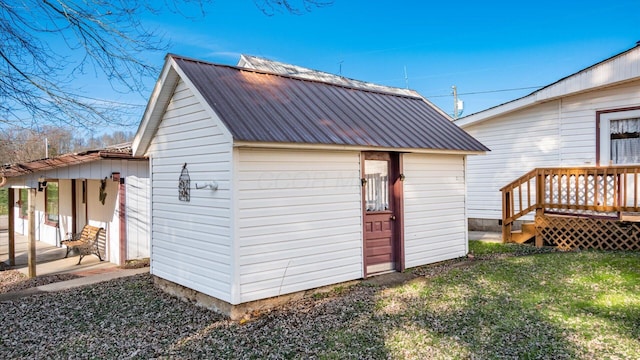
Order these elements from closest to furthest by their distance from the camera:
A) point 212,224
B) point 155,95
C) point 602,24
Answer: point 212,224
point 155,95
point 602,24

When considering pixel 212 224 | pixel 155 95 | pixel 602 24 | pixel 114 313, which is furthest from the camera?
pixel 602 24

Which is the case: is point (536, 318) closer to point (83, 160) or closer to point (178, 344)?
point (178, 344)

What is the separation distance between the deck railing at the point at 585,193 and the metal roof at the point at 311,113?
2063 mm

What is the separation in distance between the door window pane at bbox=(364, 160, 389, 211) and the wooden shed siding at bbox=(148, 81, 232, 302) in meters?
2.65

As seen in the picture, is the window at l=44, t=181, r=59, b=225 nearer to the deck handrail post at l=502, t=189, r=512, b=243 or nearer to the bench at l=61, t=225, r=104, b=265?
the bench at l=61, t=225, r=104, b=265

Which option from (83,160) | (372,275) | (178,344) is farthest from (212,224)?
(83,160)

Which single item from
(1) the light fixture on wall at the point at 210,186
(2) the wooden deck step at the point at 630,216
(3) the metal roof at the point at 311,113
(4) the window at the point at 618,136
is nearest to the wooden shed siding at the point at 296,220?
(3) the metal roof at the point at 311,113

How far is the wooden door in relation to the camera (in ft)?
23.4

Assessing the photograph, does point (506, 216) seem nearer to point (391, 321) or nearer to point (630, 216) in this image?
point (630, 216)

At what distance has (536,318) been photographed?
506 centimetres

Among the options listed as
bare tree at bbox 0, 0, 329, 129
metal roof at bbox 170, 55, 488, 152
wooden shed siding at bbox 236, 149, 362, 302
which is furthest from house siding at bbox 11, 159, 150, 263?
wooden shed siding at bbox 236, 149, 362, 302

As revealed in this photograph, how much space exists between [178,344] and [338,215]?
3.01 meters

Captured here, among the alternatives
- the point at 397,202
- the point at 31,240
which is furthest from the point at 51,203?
the point at 397,202

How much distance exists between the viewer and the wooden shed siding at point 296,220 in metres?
5.65
